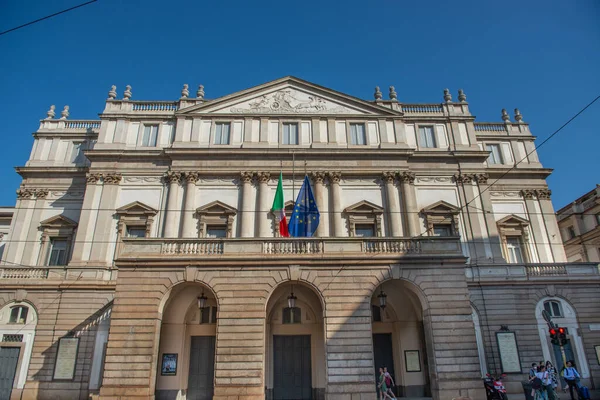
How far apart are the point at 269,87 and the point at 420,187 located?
1228 cm

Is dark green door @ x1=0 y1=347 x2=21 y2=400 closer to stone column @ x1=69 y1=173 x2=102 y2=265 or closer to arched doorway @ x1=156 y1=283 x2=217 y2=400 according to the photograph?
stone column @ x1=69 y1=173 x2=102 y2=265

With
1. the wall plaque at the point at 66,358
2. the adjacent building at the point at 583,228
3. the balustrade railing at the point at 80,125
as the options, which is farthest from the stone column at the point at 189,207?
the adjacent building at the point at 583,228

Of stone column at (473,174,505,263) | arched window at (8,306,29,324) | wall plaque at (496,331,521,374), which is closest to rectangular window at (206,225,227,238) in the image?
arched window at (8,306,29,324)

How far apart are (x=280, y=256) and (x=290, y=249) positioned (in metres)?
0.64

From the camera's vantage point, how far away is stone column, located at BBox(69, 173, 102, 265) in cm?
2369

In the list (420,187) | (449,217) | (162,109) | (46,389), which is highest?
(162,109)

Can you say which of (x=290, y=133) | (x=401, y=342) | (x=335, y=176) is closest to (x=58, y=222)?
(x=290, y=133)

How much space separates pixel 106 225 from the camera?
24406 millimetres

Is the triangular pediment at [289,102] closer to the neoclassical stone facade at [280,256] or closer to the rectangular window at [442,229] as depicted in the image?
the neoclassical stone facade at [280,256]

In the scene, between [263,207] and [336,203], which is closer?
[263,207]

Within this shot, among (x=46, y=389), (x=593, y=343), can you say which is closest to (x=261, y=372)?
(x=46, y=389)

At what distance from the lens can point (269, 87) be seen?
28.6 meters

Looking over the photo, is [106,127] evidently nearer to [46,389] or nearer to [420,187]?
[46,389]

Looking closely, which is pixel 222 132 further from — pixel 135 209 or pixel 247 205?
pixel 135 209
